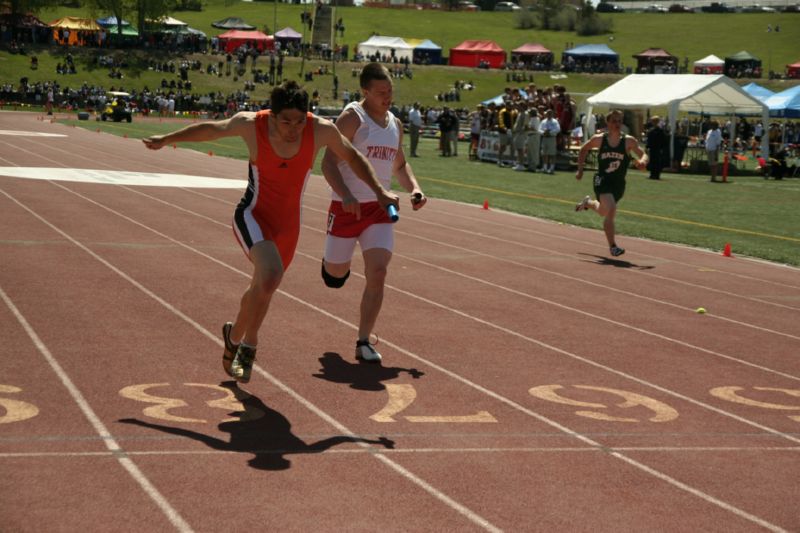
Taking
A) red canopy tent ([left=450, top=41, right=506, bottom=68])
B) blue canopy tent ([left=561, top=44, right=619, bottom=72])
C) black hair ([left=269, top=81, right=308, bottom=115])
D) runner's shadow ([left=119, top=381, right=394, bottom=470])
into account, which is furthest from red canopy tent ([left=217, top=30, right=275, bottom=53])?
runner's shadow ([left=119, top=381, right=394, bottom=470])

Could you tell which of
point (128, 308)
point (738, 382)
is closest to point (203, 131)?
point (128, 308)

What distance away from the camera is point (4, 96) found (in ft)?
224

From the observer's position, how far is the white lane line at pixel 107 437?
5004mm

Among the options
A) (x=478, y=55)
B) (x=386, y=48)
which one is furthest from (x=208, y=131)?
(x=478, y=55)

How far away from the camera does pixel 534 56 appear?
105 m

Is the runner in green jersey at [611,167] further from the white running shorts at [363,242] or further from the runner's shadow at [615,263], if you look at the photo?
the white running shorts at [363,242]

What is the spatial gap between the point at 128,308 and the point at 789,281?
8.46 meters

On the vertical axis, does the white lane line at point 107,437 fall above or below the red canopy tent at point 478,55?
below

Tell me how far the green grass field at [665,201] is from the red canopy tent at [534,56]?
67.4 m

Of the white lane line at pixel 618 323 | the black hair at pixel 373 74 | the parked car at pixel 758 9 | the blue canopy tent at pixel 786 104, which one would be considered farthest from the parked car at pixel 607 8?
the black hair at pixel 373 74

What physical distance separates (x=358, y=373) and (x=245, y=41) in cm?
9006


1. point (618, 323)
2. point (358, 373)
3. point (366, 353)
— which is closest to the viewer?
point (358, 373)

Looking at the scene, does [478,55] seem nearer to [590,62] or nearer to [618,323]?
[590,62]

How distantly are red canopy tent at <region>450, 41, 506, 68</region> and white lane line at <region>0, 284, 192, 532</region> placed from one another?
320ft
